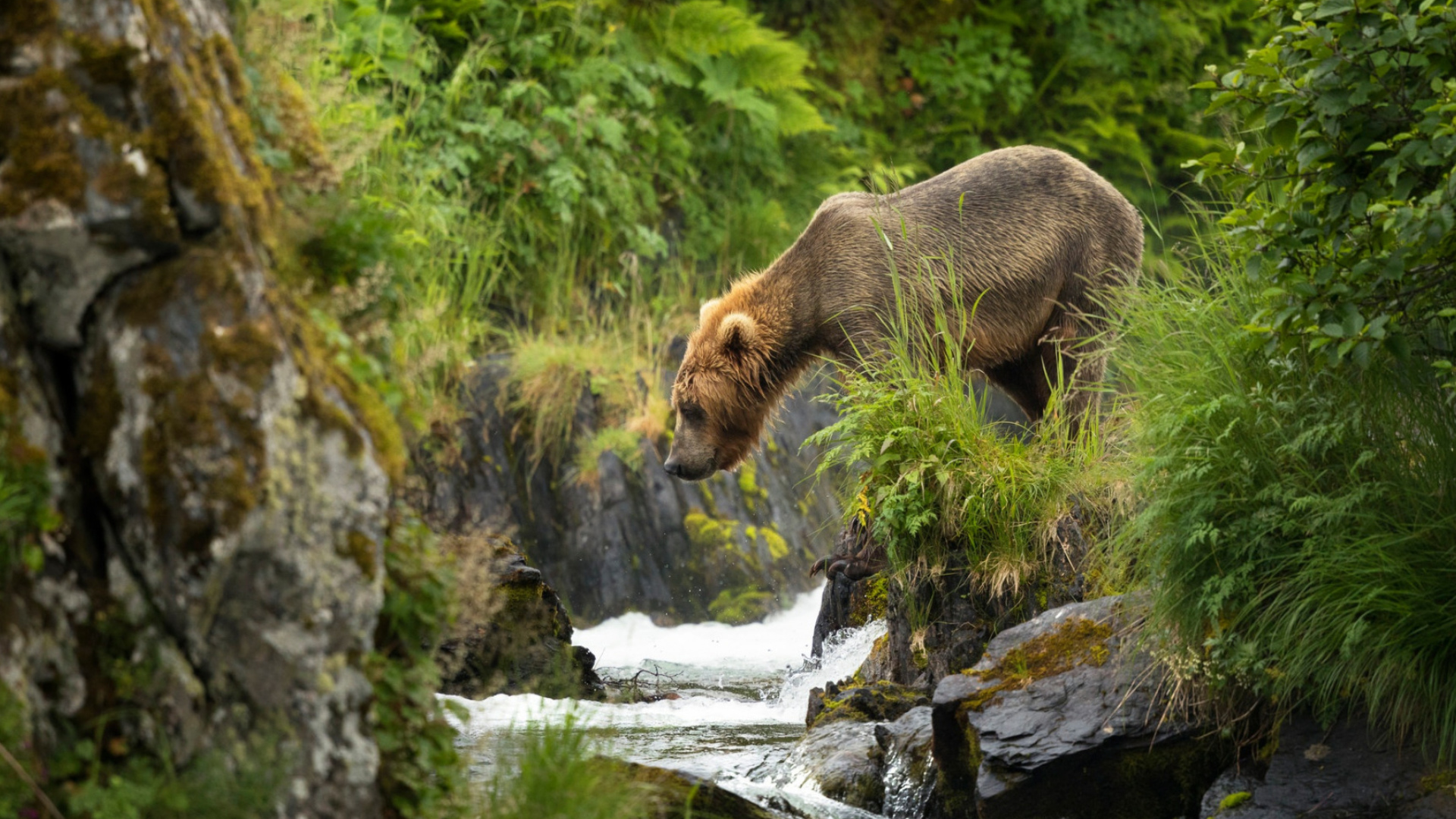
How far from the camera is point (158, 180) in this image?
2592mm

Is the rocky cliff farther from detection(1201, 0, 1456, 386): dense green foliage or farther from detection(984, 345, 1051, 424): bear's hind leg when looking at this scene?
detection(984, 345, 1051, 424): bear's hind leg

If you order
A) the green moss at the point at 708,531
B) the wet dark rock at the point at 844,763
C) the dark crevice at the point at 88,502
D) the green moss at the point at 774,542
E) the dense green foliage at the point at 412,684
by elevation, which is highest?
the dark crevice at the point at 88,502

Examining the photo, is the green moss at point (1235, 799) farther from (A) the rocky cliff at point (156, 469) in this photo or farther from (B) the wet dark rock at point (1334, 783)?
(A) the rocky cliff at point (156, 469)

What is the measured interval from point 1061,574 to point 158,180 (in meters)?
3.73

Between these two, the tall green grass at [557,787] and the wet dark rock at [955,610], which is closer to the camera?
the tall green grass at [557,787]

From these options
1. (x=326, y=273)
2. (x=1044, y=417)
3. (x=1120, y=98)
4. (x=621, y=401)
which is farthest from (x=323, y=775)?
(x=1120, y=98)

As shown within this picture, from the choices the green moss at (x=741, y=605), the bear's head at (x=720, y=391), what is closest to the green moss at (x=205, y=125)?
the bear's head at (x=720, y=391)

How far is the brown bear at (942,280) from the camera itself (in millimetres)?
6695

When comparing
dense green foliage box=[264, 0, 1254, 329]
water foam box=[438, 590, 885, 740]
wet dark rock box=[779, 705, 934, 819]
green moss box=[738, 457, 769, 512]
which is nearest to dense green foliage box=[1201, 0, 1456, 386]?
wet dark rock box=[779, 705, 934, 819]

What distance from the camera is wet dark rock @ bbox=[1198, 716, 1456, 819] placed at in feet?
11.4

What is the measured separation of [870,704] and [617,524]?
401 centimetres

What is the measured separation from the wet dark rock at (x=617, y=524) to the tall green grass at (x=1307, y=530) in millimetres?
4612

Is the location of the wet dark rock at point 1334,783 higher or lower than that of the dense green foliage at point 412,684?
lower

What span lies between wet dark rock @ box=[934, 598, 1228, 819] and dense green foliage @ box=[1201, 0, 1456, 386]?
120 centimetres
